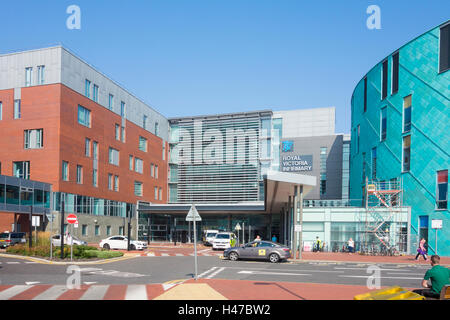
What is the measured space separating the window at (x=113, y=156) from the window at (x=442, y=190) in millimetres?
38106

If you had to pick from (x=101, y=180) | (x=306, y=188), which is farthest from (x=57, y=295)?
(x=101, y=180)

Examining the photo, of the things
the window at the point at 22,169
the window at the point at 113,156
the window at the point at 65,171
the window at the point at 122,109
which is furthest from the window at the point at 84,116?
the window at the point at 122,109

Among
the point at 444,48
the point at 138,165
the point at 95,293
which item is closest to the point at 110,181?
the point at 138,165

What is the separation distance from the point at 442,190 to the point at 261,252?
21.3 metres

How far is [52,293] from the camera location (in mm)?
12523

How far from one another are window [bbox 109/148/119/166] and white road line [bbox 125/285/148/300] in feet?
145

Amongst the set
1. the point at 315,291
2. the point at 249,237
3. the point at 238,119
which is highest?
the point at 238,119

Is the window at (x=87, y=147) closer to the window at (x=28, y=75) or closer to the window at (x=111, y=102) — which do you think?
the window at (x=111, y=102)

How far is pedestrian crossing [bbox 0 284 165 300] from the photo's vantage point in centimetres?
1176

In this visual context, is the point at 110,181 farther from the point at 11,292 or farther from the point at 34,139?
the point at 11,292

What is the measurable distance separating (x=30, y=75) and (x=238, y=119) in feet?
104

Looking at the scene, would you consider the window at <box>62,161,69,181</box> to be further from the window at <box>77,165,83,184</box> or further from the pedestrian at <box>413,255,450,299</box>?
the pedestrian at <box>413,255,450,299</box>
